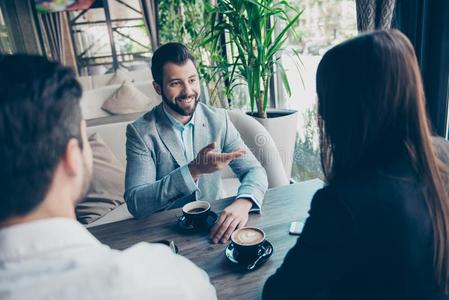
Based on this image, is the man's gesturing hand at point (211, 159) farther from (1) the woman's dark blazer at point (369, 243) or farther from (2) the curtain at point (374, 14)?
(2) the curtain at point (374, 14)

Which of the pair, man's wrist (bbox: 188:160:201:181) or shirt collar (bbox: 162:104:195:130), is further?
shirt collar (bbox: 162:104:195:130)

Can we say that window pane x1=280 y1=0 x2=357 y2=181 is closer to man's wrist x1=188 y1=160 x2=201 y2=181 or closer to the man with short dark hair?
man's wrist x1=188 y1=160 x2=201 y2=181

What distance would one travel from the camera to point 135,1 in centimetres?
653

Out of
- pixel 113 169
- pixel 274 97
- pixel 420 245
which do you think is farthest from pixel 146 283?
pixel 274 97

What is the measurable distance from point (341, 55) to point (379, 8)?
1014 mm

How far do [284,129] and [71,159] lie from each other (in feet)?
7.37

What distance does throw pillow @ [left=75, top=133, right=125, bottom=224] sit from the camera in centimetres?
212

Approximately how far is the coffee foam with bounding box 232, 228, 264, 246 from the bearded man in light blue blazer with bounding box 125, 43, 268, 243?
24cm

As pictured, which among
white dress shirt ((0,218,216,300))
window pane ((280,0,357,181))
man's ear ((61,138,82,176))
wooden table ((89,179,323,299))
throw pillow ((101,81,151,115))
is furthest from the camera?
throw pillow ((101,81,151,115))

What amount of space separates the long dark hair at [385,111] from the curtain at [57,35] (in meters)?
6.76

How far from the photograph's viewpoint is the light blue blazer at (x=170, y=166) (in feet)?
4.49

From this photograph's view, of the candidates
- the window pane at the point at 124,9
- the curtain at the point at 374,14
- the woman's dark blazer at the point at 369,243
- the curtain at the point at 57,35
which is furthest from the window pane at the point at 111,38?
the woman's dark blazer at the point at 369,243

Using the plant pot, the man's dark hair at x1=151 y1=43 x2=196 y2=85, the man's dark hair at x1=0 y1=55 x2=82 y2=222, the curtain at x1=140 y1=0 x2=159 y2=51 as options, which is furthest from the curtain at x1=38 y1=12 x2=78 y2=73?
the man's dark hair at x1=0 y1=55 x2=82 y2=222

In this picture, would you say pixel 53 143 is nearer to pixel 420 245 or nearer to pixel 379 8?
pixel 420 245
